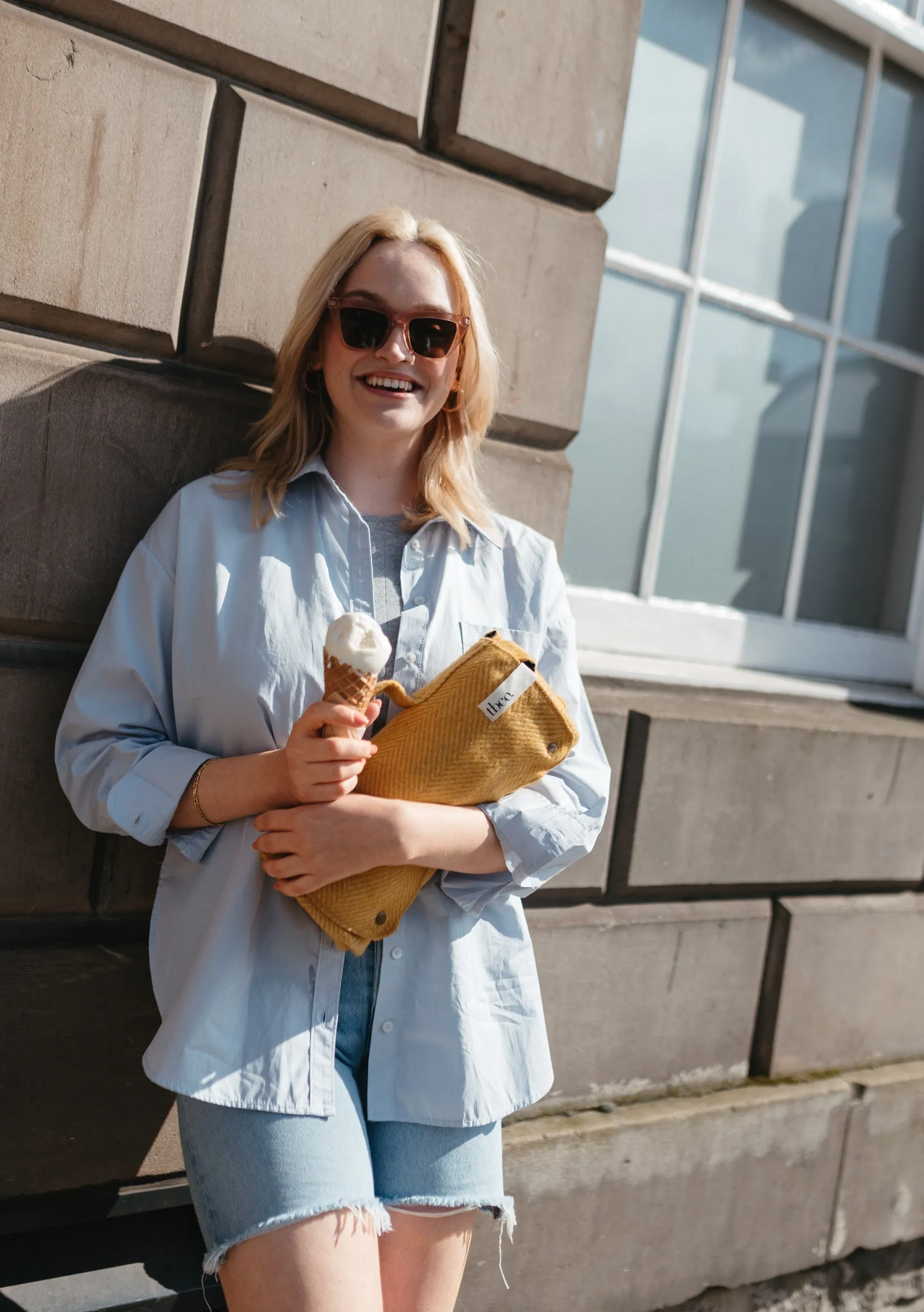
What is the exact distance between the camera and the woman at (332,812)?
1.83 m

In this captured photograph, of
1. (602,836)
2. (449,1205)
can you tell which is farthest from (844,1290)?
(449,1205)

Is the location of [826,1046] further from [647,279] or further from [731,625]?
[647,279]

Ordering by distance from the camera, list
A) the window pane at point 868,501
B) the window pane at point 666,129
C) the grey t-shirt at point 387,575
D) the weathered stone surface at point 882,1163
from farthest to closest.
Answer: the window pane at point 868,501 < the weathered stone surface at point 882,1163 < the window pane at point 666,129 < the grey t-shirt at point 387,575

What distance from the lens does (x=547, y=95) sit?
2.77 m

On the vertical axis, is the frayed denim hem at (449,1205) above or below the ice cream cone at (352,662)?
below

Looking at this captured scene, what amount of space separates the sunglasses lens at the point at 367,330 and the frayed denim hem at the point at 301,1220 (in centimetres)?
Answer: 142

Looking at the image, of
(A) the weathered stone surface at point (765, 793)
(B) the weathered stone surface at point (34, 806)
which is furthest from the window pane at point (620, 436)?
(B) the weathered stone surface at point (34, 806)

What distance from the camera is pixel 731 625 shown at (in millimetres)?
3617

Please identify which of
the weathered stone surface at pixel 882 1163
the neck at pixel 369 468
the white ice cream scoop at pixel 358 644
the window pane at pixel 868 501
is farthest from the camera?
the window pane at pixel 868 501

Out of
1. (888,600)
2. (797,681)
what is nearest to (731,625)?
→ (797,681)

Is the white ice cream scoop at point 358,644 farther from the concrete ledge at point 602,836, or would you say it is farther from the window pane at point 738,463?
the window pane at point 738,463

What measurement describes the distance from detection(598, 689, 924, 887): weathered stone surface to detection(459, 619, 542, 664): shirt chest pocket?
866 mm

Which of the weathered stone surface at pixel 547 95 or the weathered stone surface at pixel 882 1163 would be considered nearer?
the weathered stone surface at pixel 547 95

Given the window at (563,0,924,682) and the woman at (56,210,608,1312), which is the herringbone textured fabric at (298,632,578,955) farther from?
the window at (563,0,924,682)
